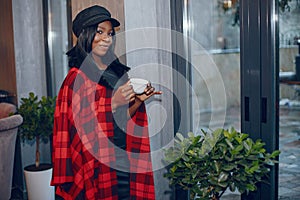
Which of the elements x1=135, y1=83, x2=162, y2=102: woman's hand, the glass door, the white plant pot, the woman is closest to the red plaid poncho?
the woman

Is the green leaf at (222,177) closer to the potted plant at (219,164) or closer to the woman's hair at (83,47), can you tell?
the potted plant at (219,164)

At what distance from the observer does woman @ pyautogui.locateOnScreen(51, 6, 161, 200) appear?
202 centimetres

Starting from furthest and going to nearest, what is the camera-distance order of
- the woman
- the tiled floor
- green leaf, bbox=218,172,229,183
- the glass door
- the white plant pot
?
the white plant pot, the glass door, the tiled floor, the woman, green leaf, bbox=218,172,229,183

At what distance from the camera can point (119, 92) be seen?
1.97 m

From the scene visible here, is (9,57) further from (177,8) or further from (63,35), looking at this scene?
(177,8)

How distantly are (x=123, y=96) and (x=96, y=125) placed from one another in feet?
0.67

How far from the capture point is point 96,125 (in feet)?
6.63

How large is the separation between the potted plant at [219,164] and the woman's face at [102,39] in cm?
61

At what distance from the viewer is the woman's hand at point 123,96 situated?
195cm

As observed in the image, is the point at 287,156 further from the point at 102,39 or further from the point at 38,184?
the point at 38,184

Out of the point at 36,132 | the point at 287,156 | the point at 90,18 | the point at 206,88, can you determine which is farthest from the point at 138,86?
the point at 36,132

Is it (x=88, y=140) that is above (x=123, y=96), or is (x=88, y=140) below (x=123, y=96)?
below

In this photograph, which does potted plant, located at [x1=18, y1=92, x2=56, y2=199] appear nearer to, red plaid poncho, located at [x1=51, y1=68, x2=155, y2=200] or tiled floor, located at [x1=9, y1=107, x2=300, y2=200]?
red plaid poncho, located at [x1=51, y1=68, x2=155, y2=200]

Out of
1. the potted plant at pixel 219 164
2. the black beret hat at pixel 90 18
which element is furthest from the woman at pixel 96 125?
the potted plant at pixel 219 164
